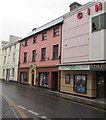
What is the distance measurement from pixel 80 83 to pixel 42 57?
836 centimetres

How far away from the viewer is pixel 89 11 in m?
12.4

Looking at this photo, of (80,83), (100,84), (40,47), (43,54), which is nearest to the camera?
(100,84)

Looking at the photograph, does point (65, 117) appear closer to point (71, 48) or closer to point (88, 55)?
point (88, 55)

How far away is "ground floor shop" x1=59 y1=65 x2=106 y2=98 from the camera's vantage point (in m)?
11.3

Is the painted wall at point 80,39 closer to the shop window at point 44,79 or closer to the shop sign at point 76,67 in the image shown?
the shop sign at point 76,67

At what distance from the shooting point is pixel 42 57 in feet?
62.0

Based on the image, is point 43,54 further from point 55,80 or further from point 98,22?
point 98,22

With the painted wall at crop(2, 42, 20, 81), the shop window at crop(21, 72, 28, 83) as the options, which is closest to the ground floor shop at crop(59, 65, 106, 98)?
the shop window at crop(21, 72, 28, 83)

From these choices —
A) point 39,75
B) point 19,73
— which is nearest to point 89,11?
point 39,75

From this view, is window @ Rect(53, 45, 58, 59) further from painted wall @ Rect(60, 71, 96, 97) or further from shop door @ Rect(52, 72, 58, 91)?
painted wall @ Rect(60, 71, 96, 97)

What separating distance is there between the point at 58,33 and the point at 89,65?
733cm

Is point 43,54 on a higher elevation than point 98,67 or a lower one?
higher

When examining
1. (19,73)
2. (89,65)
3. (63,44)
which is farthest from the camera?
(19,73)

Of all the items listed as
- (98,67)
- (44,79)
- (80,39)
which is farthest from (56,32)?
(98,67)
